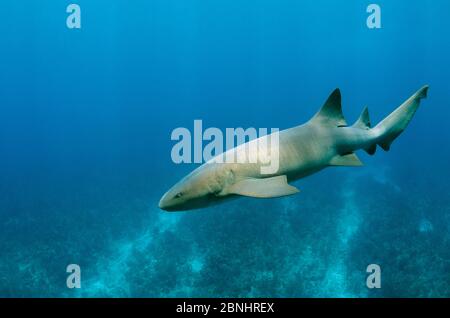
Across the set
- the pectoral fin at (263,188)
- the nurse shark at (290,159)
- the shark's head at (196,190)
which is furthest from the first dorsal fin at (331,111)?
the shark's head at (196,190)

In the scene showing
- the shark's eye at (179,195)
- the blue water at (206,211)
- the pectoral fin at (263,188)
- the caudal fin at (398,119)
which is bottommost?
the blue water at (206,211)

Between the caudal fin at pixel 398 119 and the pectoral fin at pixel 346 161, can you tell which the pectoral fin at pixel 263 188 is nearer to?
the pectoral fin at pixel 346 161

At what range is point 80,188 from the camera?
25.3m

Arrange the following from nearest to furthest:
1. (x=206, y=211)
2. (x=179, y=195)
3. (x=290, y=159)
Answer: (x=179, y=195)
(x=290, y=159)
(x=206, y=211)

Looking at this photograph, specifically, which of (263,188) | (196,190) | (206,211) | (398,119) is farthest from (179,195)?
(206,211)

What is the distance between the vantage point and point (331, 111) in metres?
5.51

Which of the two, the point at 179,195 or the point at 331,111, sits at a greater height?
the point at 331,111

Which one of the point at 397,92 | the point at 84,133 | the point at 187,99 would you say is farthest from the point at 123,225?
the point at 397,92

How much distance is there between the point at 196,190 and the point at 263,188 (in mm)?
791

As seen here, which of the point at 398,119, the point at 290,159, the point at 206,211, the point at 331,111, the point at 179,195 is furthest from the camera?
the point at 206,211

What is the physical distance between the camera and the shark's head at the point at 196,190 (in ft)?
13.6

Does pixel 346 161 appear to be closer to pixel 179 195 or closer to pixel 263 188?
pixel 263 188

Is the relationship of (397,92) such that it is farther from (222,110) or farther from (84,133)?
(84,133)

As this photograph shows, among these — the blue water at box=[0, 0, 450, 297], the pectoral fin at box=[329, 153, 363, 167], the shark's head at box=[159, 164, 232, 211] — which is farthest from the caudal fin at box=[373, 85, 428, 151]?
the blue water at box=[0, 0, 450, 297]
